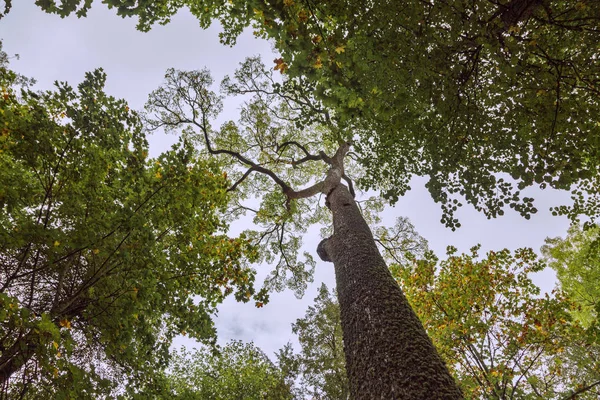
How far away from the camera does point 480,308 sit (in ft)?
23.4

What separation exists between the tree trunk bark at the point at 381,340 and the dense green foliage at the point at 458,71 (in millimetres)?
1447

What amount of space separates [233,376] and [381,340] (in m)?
15.9

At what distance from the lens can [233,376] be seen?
52.0 feet

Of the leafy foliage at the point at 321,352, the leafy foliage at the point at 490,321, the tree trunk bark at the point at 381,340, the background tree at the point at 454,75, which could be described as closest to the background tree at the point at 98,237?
the background tree at the point at 454,75

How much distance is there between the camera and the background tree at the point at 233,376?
49.3 ft

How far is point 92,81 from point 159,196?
1514mm

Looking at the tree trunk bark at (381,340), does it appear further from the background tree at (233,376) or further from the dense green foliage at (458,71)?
the background tree at (233,376)

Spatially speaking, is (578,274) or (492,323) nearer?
(492,323)

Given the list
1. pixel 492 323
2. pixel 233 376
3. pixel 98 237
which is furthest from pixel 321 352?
pixel 98 237

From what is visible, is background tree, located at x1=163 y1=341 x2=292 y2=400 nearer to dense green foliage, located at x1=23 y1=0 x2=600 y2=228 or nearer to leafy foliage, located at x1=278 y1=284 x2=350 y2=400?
leafy foliage, located at x1=278 y1=284 x2=350 y2=400

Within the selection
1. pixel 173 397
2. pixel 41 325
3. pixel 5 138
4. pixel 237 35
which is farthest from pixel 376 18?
pixel 237 35

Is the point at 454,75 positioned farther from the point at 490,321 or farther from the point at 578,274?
the point at 578,274

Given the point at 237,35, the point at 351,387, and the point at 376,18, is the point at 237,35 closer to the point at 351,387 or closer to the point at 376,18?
the point at 376,18

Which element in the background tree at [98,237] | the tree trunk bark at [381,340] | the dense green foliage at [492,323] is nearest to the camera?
the tree trunk bark at [381,340]
